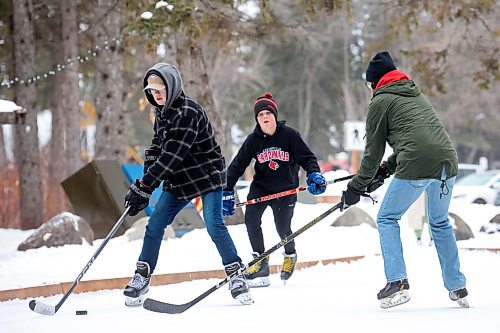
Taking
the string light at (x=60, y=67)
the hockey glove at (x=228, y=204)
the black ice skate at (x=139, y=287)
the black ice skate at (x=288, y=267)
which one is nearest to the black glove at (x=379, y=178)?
the hockey glove at (x=228, y=204)

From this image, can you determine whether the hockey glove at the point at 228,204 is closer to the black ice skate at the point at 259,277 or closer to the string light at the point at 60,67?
the black ice skate at the point at 259,277

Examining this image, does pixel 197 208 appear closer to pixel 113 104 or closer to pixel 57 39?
pixel 113 104

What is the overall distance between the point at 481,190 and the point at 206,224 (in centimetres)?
1744

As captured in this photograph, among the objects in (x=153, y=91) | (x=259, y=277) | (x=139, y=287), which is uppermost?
(x=153, y=91)

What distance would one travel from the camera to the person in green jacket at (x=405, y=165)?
5.83 meters

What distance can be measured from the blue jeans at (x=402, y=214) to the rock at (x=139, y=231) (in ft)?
18.3

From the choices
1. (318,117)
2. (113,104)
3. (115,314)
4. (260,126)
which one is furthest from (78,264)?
(318,117)

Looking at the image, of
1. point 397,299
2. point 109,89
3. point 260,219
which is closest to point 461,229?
point 260,219

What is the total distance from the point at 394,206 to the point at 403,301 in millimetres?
641

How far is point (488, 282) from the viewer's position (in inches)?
Result: 307

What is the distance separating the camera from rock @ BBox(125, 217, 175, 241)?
11.2 m

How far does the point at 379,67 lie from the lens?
6.14 meters

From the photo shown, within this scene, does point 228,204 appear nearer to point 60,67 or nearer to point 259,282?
point 259,282

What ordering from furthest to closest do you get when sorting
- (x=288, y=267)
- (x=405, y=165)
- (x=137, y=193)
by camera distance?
(x=288, y=267), (x=137, y=193), (x=405, y=165)
